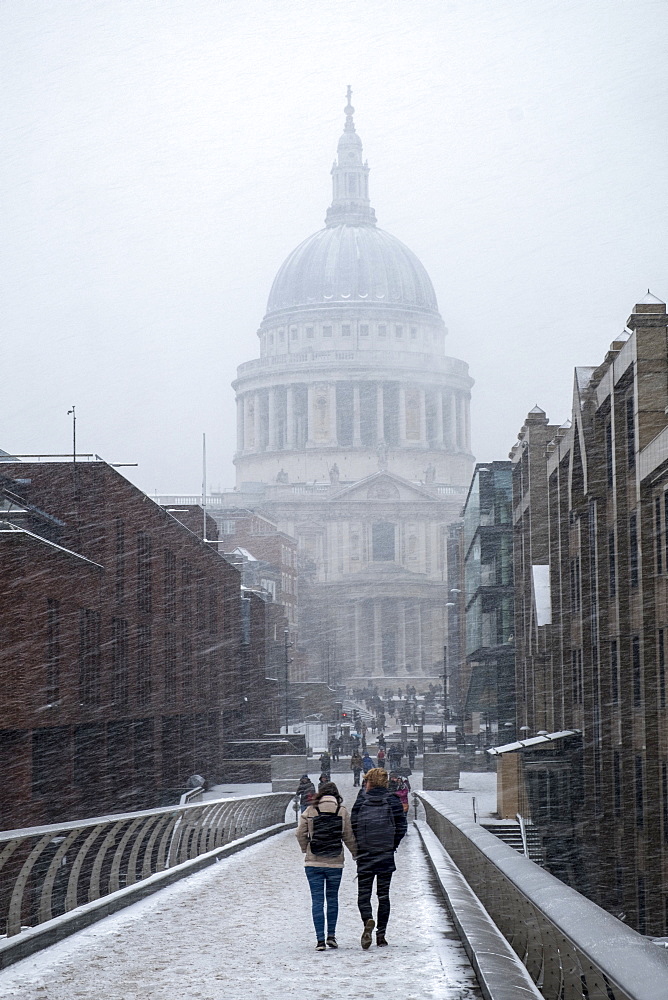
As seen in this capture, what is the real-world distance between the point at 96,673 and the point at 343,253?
13624 centimetres

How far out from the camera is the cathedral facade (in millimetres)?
135750

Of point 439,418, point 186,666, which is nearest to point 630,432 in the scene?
point 186,666

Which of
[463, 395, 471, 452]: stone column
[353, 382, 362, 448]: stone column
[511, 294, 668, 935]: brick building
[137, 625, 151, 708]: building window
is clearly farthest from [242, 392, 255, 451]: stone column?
[137, 625, 151, 708]: building window

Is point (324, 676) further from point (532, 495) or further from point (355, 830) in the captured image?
point (355, 830)

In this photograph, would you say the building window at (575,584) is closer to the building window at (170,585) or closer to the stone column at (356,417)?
the building window at (170,585)

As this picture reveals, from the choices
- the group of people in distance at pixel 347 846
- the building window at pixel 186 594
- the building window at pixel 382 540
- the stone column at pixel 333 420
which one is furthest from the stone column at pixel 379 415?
the group of people in distance at pixel 347 846

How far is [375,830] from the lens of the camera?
11.5m

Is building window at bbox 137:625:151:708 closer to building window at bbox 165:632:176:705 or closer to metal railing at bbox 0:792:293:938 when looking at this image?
building window at bbox 165:632:176:705

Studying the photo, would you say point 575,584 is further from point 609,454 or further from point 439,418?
point 439,418

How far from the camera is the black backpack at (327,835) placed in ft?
36.9

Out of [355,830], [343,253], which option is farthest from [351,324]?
[355,830]

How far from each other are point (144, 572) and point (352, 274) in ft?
419

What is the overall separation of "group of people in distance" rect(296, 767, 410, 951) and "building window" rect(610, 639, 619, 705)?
803 inches

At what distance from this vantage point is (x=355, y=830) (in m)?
11.6
